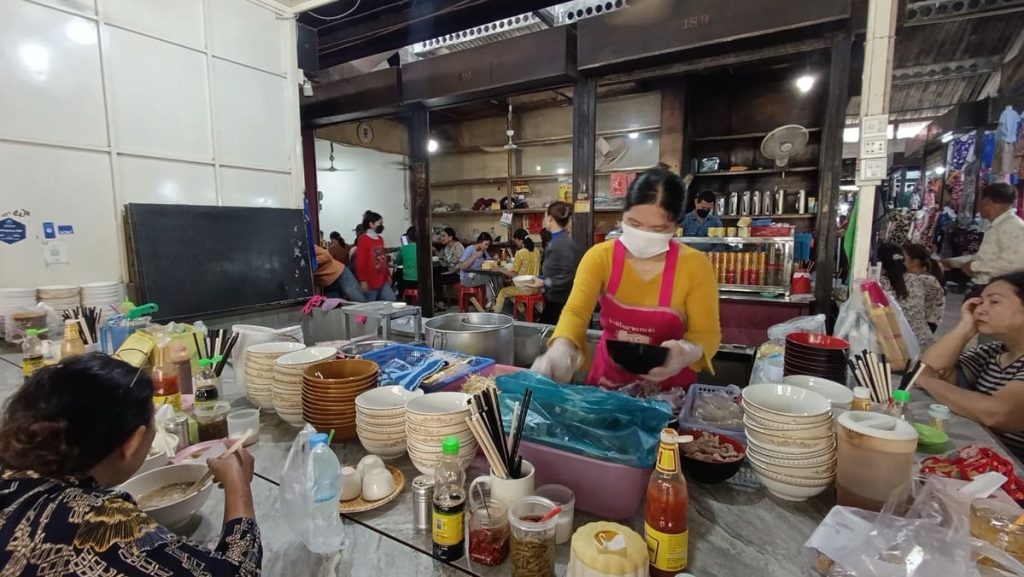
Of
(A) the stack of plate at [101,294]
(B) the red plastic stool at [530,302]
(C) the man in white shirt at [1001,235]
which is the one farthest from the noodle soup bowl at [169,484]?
(C) the man in white shirt at [1001,235]

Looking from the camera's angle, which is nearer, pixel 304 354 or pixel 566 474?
pixel 566 474

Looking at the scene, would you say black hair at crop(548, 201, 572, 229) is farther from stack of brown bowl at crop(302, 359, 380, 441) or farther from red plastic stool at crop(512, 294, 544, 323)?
stack of brown bowl at crop(302, 359, 380, 441)

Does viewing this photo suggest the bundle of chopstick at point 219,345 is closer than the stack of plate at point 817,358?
No

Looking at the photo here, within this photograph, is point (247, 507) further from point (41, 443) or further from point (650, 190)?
point (650, 190)

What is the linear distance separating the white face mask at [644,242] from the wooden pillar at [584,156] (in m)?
3.12

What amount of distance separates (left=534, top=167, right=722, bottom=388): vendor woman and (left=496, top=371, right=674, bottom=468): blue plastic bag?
0.44 metres

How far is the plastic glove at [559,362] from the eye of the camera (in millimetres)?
1664

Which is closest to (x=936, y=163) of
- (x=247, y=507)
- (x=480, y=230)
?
(x=480, y=230)

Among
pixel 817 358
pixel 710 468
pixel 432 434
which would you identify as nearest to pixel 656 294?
pixel 817 358

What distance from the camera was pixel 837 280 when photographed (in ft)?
17.3

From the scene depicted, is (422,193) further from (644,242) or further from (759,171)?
(644,242)

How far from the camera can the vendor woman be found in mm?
1678

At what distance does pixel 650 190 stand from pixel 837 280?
473 cm

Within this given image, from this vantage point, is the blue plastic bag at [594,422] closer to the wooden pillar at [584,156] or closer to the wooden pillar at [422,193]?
the wooden pillar at [584,156]
